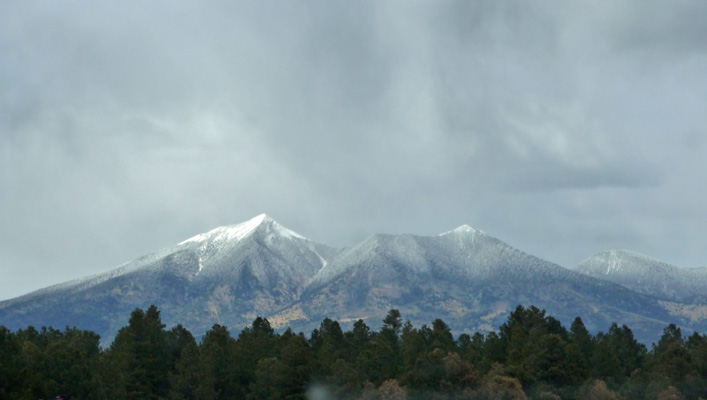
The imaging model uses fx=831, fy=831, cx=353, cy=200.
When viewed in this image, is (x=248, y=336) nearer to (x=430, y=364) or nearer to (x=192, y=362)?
(x=192, y=362)

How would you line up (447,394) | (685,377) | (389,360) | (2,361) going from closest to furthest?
1. (2,361)
2. (447,394)
3. (685,377)
4. (389,360)

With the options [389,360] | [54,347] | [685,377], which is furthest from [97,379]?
[685,377]

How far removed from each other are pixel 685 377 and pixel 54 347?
96.8 metres

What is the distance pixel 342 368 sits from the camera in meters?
128

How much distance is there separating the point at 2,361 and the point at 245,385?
2081 inches

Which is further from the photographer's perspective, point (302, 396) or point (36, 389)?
point (302, 396)

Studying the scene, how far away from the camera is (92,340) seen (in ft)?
576

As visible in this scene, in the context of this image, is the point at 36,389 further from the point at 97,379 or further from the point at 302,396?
the point at 302,396

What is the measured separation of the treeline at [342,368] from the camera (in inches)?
4532

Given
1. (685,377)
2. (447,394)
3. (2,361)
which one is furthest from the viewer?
(685,377)

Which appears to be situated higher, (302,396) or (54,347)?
(54,347)

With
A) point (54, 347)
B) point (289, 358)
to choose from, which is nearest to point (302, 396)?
point (289, 358)

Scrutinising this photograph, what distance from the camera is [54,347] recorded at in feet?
425

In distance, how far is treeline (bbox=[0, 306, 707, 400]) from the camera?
115125mm
